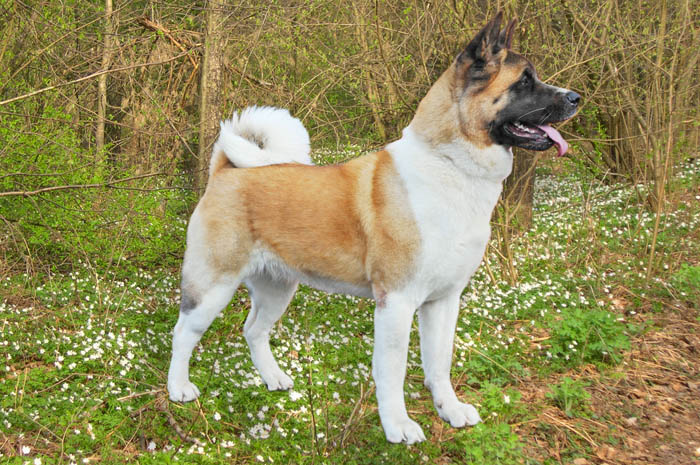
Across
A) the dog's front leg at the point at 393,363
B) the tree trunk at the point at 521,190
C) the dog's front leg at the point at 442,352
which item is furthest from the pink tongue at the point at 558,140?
the tree trunk at the point at 521,190

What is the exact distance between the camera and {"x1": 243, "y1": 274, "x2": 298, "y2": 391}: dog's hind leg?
4188mm

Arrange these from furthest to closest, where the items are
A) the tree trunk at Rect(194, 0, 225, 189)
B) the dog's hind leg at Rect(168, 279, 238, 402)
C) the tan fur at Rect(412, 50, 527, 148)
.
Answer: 1. the tree trunk at Rect(194, 0, 225, 189)
2. the dog's hind leg at Rect(168, 279, 238, 402)
3. the tan fur at Rect(412, 50, 527, 148)

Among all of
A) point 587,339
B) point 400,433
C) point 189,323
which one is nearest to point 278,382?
point 189,323

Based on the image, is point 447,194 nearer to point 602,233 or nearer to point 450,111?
point 450,111

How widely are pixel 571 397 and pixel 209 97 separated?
412cm

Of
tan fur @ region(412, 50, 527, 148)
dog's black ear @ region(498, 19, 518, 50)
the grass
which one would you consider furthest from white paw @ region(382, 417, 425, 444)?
dog's black ear @ region(498, 19, 518, 50)

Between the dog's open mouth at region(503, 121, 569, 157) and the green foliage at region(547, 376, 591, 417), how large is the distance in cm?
189

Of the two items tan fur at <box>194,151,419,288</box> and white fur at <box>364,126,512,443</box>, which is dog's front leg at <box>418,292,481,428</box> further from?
tan fur at <box>194,151,419,288</box>

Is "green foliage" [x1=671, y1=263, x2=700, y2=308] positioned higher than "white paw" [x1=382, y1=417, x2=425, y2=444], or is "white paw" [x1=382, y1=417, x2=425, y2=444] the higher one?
"white paw" [x1=382, y1=417, x2=425, y2=444]

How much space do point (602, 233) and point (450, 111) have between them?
5.33m

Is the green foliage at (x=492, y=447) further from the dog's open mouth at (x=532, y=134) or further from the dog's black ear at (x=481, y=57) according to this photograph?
the dog's black ear at (x=481, y=57)

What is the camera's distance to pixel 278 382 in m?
4.23

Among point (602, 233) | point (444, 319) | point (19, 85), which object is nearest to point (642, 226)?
point (602, 233)

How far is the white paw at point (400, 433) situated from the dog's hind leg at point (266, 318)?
106 cm
